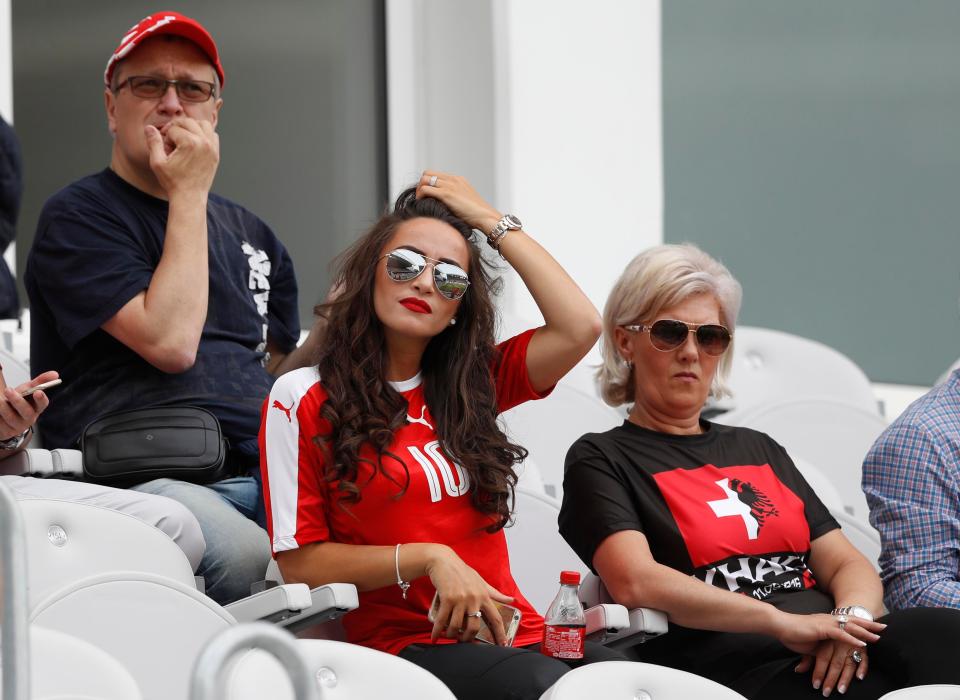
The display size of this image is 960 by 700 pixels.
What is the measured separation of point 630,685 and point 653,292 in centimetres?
113

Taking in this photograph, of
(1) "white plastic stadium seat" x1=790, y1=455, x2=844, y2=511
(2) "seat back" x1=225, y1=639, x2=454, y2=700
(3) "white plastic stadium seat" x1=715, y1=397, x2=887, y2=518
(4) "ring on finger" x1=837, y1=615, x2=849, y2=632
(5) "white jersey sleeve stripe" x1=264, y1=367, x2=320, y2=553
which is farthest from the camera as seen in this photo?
(3) "white plastic stadium seat" x1=715, y1=397, x2=887, y2=518

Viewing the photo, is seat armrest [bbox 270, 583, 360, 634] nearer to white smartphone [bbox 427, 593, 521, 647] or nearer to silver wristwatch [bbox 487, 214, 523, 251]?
white smartphone [bbox 427, 593, 521, 647]

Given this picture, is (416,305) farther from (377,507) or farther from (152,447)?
(152,447)

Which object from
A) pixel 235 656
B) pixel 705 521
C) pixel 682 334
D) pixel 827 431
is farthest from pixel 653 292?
pixel 235 656

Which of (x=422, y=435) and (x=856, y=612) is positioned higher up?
(x=422, y=435)

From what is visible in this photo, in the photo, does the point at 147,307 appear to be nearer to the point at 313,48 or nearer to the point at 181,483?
the point at 181,483

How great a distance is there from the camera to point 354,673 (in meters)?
1.86

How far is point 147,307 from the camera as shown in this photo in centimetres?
270

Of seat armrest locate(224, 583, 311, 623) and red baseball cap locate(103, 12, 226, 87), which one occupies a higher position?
red baseball cap locate(103, 12, 226, 87)

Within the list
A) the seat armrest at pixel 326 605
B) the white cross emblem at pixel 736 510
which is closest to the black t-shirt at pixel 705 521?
the white cross emblem at pixel 736 510

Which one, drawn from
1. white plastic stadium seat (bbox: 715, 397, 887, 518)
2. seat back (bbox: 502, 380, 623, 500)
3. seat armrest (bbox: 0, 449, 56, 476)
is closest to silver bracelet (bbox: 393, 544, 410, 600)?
seat armrest (bbox: 0, 449, 56, 476)

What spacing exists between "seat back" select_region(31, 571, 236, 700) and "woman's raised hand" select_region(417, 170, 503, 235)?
97 centimetres

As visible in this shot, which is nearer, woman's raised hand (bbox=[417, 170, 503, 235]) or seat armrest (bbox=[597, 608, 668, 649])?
seat armrest (bbox=[597, 608, 668, 649])

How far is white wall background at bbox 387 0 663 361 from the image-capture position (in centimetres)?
540
